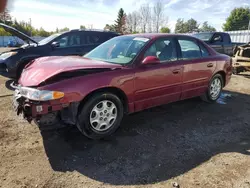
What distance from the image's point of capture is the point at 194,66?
4.74 meters

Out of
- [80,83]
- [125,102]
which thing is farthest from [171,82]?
[80,83]

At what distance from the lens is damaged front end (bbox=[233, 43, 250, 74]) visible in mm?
8847

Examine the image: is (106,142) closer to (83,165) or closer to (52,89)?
(83,165)

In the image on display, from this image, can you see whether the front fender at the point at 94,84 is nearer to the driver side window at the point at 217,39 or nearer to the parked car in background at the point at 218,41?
the parked car in background at the point at 218,41

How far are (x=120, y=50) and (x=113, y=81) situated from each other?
95 cm

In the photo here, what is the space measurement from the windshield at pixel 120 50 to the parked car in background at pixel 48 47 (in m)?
2.78

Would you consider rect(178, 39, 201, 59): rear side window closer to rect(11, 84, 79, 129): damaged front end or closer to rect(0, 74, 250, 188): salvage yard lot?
rect(0, 74, 250, 188): salvage yard lot

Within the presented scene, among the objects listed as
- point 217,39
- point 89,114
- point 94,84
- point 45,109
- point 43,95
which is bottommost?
point 89,114

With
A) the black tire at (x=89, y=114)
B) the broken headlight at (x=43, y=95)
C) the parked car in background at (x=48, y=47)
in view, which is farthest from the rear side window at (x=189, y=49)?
the parked car in background at (x=48, y=47)

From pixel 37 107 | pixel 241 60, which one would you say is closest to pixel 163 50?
pixel 37 107

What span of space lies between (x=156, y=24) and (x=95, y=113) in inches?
2060

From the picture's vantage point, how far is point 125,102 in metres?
3.80

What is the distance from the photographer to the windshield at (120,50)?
3.99 metres

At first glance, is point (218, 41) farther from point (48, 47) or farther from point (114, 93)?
point (114, 93)
